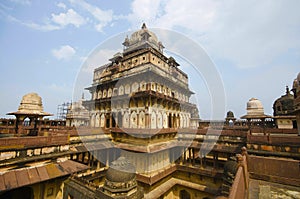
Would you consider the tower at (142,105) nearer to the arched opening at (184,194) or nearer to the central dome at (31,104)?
the arched opening at (184,194)

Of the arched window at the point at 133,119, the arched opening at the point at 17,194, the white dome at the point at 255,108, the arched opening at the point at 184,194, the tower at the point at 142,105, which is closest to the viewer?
the arched opening at the point at 17,194

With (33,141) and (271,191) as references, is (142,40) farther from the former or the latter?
(271,191)

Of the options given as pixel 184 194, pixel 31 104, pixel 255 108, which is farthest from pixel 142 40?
pixel 184 194

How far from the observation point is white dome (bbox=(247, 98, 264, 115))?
1499 cm

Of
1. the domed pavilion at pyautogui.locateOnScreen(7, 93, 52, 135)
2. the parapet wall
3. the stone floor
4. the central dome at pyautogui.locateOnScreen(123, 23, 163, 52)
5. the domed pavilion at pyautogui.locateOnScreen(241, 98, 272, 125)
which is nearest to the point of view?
the stone floor

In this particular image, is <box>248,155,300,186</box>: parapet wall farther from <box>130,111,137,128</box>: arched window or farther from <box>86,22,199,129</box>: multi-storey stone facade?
<box>130,111,137,128</box>: arched window

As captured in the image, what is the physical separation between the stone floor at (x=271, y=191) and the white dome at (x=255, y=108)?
9.58 m

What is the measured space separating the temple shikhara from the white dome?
9cm

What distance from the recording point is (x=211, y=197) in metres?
13.6

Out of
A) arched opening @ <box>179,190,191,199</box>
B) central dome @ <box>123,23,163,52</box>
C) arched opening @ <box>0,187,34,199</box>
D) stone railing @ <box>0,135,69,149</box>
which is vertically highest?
central dome @ <box>123,23,163,52</box>

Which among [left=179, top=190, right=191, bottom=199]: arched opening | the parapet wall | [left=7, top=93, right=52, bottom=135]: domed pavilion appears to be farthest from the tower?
the parapet wall

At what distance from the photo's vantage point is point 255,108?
15188 millimetres

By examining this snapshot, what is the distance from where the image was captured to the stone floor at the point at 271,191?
589 centimetres

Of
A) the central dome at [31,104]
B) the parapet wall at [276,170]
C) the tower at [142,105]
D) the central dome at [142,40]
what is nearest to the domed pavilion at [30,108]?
the central dome at [31,104]
